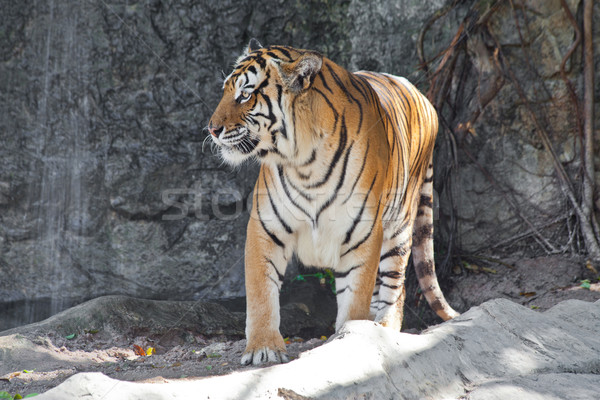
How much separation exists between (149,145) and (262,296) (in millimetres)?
3136

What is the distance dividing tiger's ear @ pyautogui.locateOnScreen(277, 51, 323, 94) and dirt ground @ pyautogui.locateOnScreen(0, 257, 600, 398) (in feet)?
4.52

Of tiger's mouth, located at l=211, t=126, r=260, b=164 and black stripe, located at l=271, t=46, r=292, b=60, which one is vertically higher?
black stripe, located at l=271, t=46, r=292, b=60

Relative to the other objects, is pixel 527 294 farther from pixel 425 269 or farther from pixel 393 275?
pixel 393 275

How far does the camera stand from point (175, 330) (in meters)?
4.45

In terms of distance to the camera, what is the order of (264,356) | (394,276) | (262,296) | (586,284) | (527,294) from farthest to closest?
(527,294), (586,284), (394,276), (262,296), (264,356)

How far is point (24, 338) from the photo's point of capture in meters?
3.77

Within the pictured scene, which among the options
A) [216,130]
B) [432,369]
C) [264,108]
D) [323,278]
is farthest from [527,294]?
[216,130]

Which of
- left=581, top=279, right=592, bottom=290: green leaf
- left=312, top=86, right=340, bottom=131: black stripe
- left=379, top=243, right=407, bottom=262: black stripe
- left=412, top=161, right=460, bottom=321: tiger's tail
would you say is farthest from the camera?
left=581, top=279, right=592, bottom=290: green leaf

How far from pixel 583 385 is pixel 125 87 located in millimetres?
4606

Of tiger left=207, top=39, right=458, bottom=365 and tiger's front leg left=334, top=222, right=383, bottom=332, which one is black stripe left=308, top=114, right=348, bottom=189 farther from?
tiger's front leg left=334, top=222, right=383, bottom=332

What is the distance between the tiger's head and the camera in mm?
2902

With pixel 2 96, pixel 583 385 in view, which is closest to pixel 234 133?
pixel 583 385

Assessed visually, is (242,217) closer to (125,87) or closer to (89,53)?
(125,87)

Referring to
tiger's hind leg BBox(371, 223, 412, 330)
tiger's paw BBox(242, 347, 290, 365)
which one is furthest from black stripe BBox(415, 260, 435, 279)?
tiger's paw BBox(242, 347, 290, 365)
